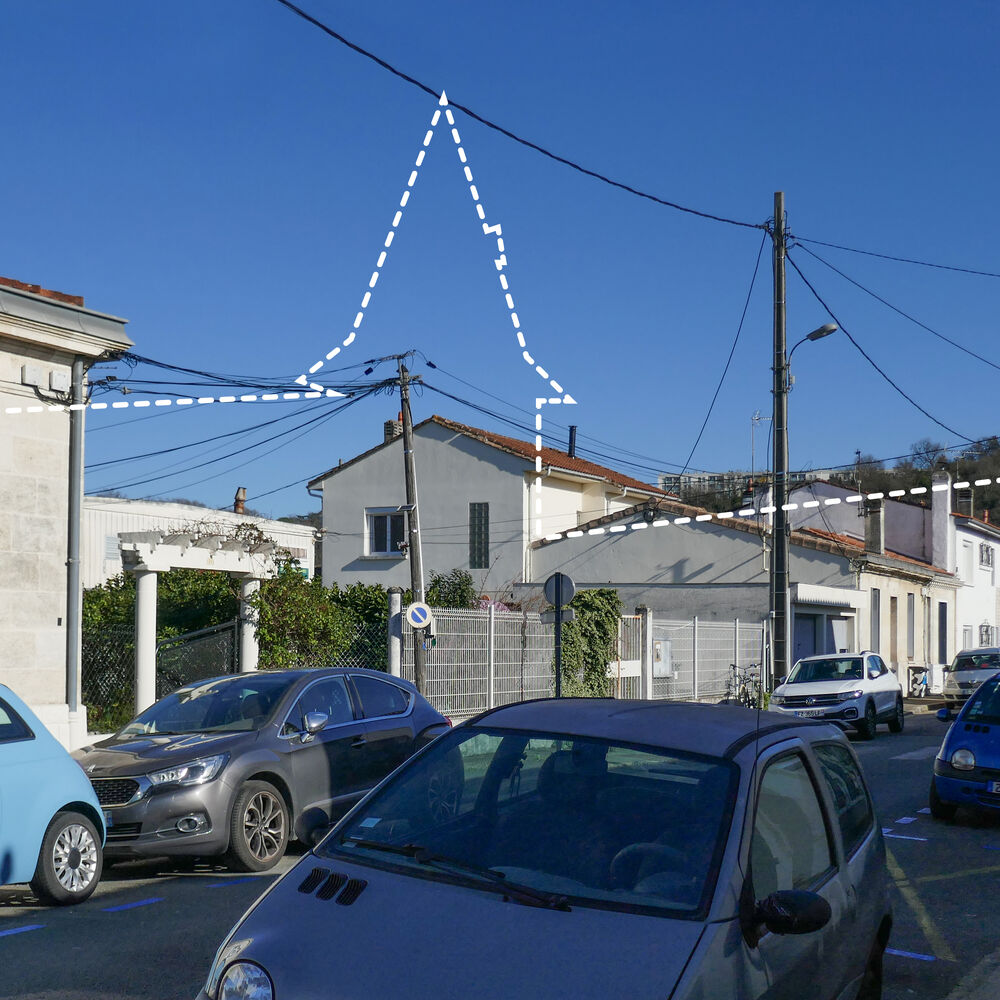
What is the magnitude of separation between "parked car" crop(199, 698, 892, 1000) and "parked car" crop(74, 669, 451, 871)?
371 centimetres

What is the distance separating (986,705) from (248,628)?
9377 millimetres

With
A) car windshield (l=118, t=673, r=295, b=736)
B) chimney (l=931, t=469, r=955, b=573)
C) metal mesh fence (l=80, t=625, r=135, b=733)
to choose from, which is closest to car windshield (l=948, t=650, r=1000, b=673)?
chimney (l=931, t=469, r=955, b=573)

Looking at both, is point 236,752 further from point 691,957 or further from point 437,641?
point 437,641

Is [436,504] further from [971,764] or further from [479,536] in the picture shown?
[971,764]

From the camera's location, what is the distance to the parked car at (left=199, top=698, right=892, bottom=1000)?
3234 millimetres

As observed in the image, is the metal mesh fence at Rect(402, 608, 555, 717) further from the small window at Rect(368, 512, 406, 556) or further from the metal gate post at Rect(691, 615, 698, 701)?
the small window at Rect(368, 512, 406, 556)

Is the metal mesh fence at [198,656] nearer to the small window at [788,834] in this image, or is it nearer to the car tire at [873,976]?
the car tire at [873,976]

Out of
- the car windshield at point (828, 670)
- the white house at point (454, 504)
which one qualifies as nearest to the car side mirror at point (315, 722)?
the car windshield at point (828, 670)

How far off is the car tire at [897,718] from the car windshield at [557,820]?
21.3 metres

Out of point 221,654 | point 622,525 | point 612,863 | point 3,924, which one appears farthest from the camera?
point 622,525

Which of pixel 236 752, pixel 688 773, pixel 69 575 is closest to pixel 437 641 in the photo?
pixel 69 575

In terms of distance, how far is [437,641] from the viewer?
1870 cm

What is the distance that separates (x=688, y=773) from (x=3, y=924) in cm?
503

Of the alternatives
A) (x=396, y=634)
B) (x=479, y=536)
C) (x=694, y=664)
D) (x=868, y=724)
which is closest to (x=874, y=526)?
(x=479, y=536)
